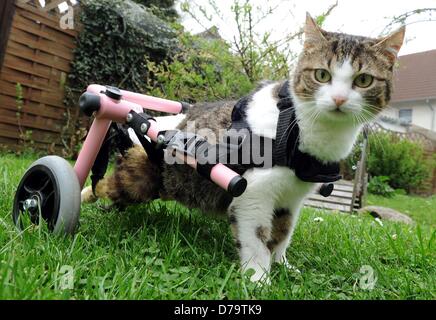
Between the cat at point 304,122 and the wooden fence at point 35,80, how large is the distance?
13.5 feet

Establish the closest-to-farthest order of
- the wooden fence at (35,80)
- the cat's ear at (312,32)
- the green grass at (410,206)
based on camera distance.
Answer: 1. the cat's ear at (312,32)
2. the wooden fence at (35,80)
3. the green grass at (410,206)

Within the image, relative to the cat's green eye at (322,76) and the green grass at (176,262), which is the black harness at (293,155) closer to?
the cat's green eye at (322,76)

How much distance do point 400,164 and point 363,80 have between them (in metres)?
9.08

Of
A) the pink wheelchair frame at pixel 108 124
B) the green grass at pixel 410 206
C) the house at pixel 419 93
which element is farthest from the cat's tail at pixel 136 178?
the house at pixel 419 93

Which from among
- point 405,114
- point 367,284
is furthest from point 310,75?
point 405,114

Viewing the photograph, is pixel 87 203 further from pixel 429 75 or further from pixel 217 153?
pixel 429 75

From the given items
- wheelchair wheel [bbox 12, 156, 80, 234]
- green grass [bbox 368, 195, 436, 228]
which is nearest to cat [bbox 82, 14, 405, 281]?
wheelchair wheel [bbox 12, 156, 80, 234]

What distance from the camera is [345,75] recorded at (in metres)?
1.53

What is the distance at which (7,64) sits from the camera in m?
4.86

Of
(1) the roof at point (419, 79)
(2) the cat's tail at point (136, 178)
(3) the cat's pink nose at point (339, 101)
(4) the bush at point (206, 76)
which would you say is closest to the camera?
(3) the cat's pink nose at point (339, 101)

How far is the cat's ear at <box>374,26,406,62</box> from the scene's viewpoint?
1.64 metres

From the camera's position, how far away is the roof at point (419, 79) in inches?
661

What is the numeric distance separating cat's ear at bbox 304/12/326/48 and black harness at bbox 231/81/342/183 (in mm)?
340

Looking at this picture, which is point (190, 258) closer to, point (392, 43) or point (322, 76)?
point (322, 76)
